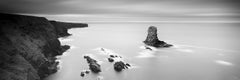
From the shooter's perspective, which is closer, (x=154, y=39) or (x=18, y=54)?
(x=18, y=54)

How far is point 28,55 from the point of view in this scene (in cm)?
2078

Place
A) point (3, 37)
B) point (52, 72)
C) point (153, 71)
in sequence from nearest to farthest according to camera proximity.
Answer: point (3, 37) < point (52, 72) < point (153, 71)

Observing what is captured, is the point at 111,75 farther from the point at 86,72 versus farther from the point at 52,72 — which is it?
the point at 52,72

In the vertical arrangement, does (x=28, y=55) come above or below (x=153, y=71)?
above

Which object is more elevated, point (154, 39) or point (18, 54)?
point (18, 54)

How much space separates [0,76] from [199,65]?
41463mm

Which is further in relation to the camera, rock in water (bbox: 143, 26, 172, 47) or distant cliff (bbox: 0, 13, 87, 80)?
rock in water (bbox: 143, 26, 172, 47)

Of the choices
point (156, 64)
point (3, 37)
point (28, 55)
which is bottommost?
point (156, 64)

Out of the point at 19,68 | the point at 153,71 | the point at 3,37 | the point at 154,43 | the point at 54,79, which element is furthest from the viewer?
the point at 154,43

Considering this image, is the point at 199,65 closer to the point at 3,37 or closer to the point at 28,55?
the point at 28,55

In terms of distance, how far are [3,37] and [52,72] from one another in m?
10.8

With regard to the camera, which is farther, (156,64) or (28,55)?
(156,64)

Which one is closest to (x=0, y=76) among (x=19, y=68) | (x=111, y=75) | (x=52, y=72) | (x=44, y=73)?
(x=19, y=68)

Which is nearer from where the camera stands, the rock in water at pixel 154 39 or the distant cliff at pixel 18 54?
the distant cliff at pixel 18 54
